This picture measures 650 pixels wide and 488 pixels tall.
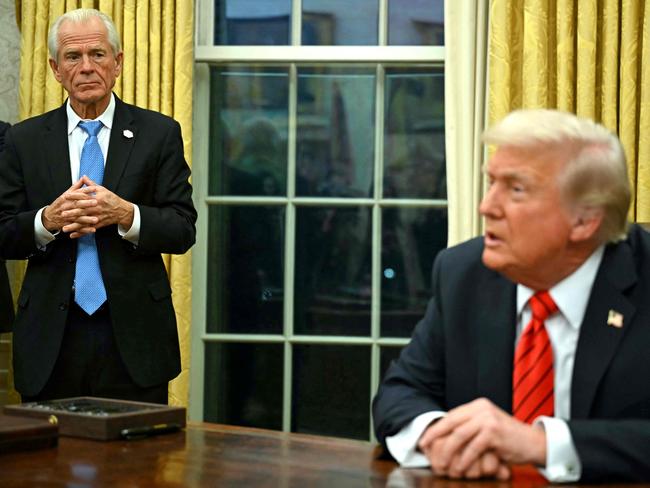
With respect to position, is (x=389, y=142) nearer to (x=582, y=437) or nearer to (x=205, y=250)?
(x=205, y=250)

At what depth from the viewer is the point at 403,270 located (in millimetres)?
4875

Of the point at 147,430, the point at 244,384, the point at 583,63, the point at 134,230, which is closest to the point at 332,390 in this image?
the point at 244,384

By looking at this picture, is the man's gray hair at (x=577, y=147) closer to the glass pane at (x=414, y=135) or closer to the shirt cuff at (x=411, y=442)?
the shirt cuff at (x=411, y=442)

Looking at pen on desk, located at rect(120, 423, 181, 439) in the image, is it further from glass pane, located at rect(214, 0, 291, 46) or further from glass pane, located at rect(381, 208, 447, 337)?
glass pane, located at rect(214, 0, 291, 46)

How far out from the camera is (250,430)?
6.97 ft

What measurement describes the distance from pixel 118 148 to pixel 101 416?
1.55m

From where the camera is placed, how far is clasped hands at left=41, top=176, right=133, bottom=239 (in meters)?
3.18

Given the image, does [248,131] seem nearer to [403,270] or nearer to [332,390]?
[403,270]

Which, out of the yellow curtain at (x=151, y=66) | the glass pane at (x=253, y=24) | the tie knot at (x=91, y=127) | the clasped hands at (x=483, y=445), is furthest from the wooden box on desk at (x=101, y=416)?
the glass pane at (x=253, y=24)

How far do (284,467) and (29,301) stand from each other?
72.4 inches

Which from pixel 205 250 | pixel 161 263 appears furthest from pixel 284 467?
pixel 205 250

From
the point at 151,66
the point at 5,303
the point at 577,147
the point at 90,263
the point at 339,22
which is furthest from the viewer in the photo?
the point at 339,22

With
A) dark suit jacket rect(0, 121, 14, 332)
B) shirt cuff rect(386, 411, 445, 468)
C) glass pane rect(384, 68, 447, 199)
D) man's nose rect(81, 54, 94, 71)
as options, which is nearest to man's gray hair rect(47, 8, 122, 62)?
man's nose rect(81, 54, 94, 71)

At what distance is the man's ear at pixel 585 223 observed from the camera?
203 centimetres
